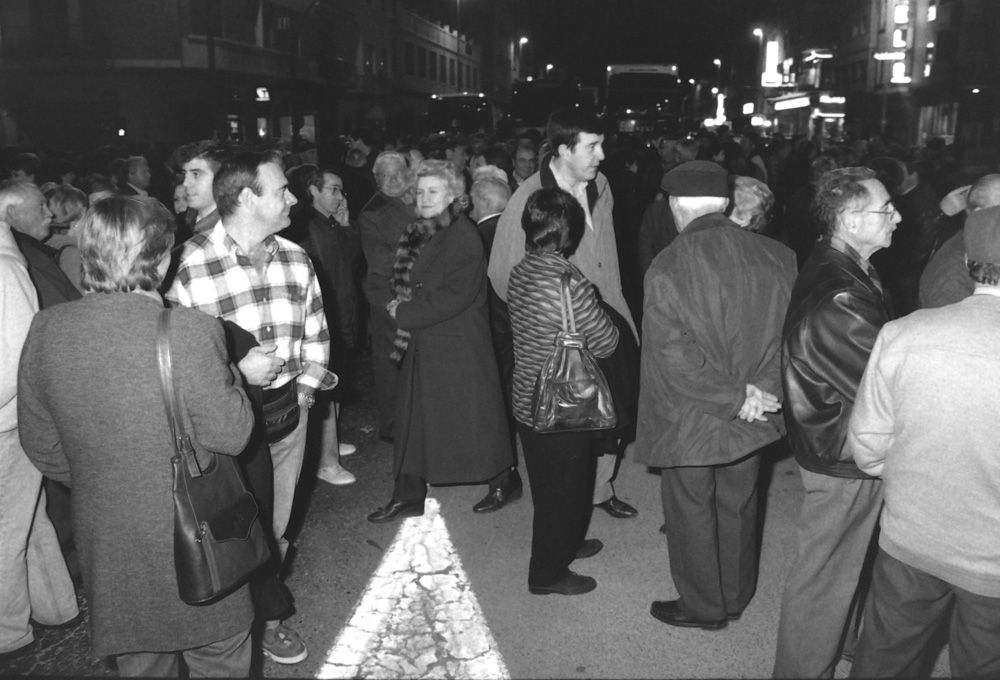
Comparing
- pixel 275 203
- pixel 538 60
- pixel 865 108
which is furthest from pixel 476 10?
pixel 275 203

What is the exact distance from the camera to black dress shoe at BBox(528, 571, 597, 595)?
4.39 m

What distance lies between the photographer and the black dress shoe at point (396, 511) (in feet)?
17.7

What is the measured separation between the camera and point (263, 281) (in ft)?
12.5

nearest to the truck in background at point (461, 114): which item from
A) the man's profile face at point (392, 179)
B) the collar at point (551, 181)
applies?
the man's profile face at point (392, 179)

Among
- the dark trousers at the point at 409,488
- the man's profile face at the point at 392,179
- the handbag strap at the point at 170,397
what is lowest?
the dark trousers at the point at 409,488

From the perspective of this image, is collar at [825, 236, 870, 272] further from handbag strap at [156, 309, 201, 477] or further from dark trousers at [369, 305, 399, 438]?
dark trousers at [369, 305, 399, 438]

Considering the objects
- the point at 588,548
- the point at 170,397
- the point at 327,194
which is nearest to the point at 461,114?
the point at 327,194

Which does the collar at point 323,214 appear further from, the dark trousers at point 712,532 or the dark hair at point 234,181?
the dark trousers at point 712,532

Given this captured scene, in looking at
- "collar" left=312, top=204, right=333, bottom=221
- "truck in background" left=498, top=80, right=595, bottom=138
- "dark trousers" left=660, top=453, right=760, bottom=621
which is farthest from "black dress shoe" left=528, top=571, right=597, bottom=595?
"truck in background" left=498, top=80, right=595, bottom=138

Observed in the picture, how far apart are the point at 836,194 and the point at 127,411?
2721 millimetres

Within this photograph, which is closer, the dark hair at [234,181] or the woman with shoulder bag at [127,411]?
the woman with shoulder bag at [127,411]

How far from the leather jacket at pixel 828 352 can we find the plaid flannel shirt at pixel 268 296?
2.16m

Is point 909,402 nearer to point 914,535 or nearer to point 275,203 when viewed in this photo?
point 914,535

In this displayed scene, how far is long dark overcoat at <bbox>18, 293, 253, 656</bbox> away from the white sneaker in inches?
128
